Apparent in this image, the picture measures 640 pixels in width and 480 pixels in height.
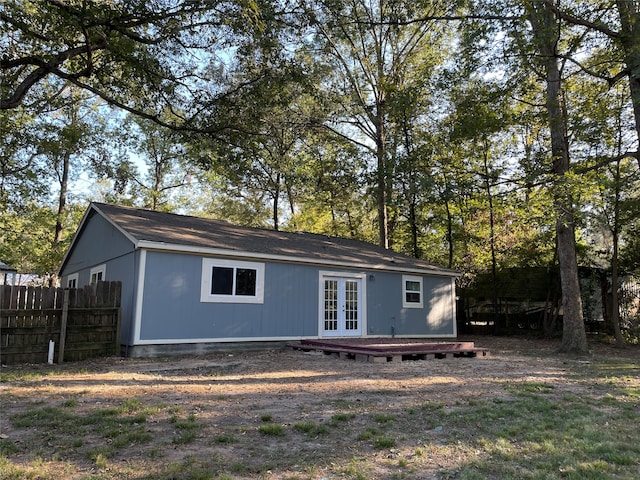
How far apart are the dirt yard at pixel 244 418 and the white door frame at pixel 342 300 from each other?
4.28 m

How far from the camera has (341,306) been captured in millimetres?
13250

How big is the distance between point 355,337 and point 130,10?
9.95 metres

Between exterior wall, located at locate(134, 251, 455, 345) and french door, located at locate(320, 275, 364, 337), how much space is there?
27 centimetres

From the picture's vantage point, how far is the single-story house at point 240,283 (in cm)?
1004

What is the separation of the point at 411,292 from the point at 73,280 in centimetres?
1147

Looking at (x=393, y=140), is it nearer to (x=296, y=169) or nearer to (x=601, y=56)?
(x=296, y=169)

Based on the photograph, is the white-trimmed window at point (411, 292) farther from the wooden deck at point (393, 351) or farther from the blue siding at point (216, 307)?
the wooden deck at point (393, 351)

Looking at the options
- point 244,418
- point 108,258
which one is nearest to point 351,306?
point 108,258

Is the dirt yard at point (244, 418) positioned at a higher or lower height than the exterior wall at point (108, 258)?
lower

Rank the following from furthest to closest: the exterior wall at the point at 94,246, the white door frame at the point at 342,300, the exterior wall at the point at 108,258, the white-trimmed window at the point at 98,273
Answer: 1. the white door frame at the point at 342,300
2. the white-trimmed window at the point at 98,273
3. the exterior wall at the point at 94,246
4. the exterior wall at the point at 108,258

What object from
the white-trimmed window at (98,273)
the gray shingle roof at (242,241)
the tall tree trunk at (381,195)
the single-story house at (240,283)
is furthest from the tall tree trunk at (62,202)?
the tall tree trunk at (381,195)

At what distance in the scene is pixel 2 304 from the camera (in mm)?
→ 8094

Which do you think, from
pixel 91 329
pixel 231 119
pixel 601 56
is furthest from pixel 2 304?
pixel 601 56

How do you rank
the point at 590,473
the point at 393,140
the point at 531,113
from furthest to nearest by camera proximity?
1. the point at 393,140
2. the point at 531,113
3. the point at 590,473
